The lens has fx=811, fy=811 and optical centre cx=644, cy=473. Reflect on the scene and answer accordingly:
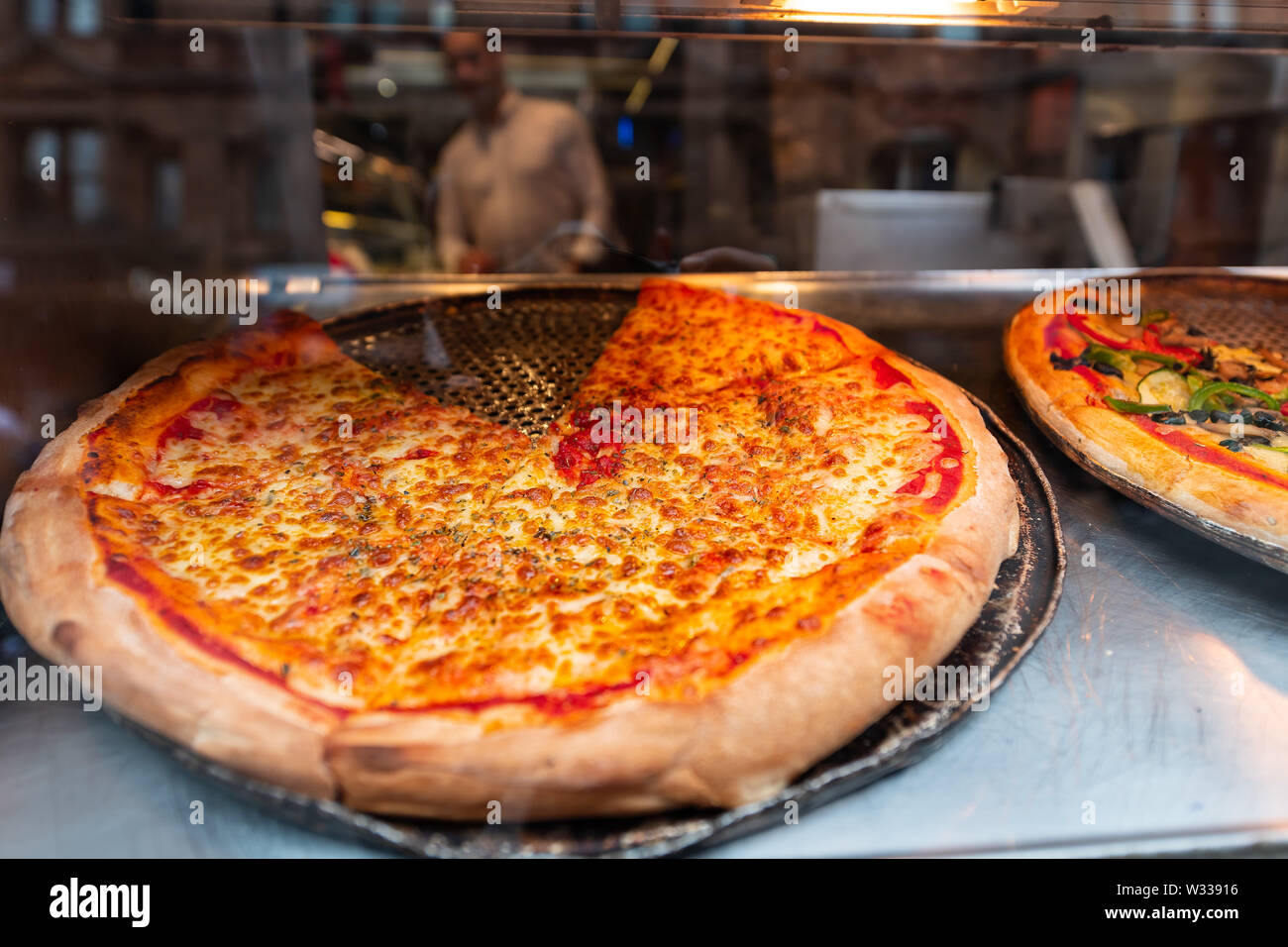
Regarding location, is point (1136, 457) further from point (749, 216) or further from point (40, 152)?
point (749, 216)

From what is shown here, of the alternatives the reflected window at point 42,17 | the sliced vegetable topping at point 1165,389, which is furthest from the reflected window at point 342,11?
the sliced vegetable topping at point 1165,389

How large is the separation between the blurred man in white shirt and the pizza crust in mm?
3744

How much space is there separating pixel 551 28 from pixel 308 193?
3358 millimetres

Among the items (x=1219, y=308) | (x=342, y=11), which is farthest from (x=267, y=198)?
(x=1219, y=308)

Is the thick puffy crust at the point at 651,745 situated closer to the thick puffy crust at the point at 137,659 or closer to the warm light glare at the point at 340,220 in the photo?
the thick puffy crust at the point at 137,659

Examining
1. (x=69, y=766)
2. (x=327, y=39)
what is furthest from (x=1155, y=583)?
(x=327, y=39)

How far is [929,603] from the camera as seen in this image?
1924 mm

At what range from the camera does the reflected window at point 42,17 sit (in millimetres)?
2100

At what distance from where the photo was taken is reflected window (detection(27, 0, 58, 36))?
2100 millimetres

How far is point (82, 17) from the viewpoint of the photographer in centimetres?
237

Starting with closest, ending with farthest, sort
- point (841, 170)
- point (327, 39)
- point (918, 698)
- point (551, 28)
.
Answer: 1. point (918, 698)
2. point (551, 28)
3. point (327, 39)
4. point (841, 170)

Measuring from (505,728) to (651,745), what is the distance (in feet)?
0.95

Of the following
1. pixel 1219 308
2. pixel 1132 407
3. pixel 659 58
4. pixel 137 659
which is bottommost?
pixel 137 659
